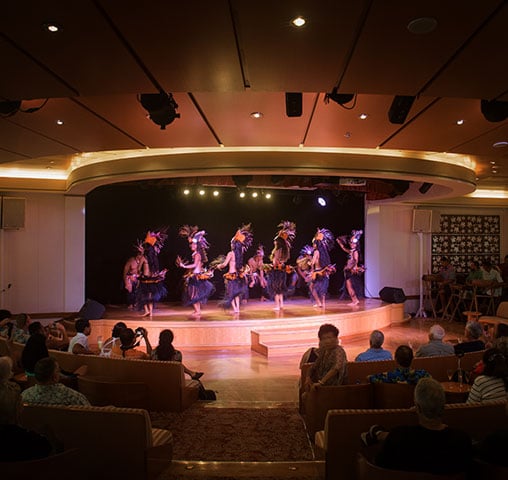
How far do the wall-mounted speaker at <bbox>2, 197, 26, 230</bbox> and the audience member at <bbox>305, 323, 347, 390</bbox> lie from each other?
869 centimetres

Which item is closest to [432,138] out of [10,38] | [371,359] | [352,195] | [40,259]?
[371,359]

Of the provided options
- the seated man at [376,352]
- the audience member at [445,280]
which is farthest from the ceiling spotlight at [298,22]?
the audience member at [445,280]

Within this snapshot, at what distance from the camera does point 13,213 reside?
1050 cm

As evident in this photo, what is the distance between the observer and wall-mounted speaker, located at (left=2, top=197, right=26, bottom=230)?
1045cm

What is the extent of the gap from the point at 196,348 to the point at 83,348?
356 centimetres

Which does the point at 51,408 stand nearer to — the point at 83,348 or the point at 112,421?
the point at 112,421

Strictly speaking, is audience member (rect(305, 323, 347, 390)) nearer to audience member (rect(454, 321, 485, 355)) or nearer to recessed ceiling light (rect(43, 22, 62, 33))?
audience member (rect(454, 321, 485, 355))

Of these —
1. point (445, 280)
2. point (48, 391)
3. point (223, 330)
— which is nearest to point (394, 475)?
point (48, 391)

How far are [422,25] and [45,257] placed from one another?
34.1 ft

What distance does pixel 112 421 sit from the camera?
9.55 feet

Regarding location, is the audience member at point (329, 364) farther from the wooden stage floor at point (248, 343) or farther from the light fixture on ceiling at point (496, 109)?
the light fixture on ceiling at point (496, 109)

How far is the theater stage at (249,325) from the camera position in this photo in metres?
→ 8.77

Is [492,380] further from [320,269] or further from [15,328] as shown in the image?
[320,269]

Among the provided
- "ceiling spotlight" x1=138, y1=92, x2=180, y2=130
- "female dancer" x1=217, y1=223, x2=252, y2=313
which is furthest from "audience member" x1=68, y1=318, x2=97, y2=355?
"female dancer" x1=217, y1=223, x2=252, y2=313
